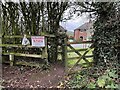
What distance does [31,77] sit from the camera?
6531 millimetres

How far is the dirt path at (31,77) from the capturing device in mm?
5930

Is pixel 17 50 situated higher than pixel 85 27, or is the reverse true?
pixel 85 27

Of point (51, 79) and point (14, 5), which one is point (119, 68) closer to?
point (51, 79)

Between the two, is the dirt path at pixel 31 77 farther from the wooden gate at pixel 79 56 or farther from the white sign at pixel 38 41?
the white sign at pixel 38 41

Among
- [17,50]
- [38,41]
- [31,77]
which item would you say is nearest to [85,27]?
[38,41]

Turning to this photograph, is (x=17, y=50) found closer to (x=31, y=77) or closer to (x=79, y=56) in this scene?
(x=31, y=77)

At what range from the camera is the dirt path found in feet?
19.5

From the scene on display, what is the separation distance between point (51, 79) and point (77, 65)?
1.08 m

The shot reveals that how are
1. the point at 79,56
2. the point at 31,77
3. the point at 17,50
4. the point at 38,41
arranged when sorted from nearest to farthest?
the point at 31,77, the point at 79,56, the point at 38,41, the point at 17,50

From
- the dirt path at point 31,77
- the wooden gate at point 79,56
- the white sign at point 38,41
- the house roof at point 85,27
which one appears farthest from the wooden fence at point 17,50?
the house roof at point 85,27

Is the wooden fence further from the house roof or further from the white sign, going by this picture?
the house roof

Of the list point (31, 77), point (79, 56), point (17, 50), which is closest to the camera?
point (31, 77)

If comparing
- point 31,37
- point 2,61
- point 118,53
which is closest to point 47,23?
point 31,37

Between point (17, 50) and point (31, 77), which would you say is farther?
point (17, 50)
